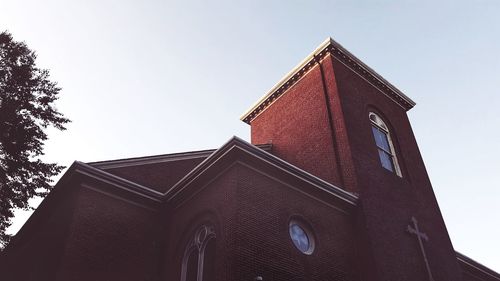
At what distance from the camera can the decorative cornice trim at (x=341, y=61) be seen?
1751cm

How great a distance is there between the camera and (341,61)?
17625 millimetres

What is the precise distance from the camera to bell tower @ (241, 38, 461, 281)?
1329 centimetres

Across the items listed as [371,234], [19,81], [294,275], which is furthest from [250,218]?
[19,81]

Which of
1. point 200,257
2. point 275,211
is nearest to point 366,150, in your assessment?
point 275,211

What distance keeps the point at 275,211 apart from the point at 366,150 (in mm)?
5630

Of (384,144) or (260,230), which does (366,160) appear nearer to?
(384,144)

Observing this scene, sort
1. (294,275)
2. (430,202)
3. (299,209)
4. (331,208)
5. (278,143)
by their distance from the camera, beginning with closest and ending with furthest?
1. (294,275)
2. (299,209)
3. (331,208)
4. (430,202)
5. (278,143)

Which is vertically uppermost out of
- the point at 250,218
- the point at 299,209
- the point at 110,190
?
the point at 110,190

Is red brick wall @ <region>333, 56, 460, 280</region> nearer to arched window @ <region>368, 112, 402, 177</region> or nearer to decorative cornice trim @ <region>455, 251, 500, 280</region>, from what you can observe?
arched window @ <region>368, 112, 402, 177</region>

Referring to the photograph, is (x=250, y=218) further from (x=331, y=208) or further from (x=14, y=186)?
(x=14, y=186)

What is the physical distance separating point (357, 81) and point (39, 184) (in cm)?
1338

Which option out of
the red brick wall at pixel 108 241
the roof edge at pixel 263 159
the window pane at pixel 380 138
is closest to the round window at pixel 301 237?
the roof edge at pixel 263 159

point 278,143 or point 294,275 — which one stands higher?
point 278,143

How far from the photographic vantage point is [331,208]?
42.2ft
